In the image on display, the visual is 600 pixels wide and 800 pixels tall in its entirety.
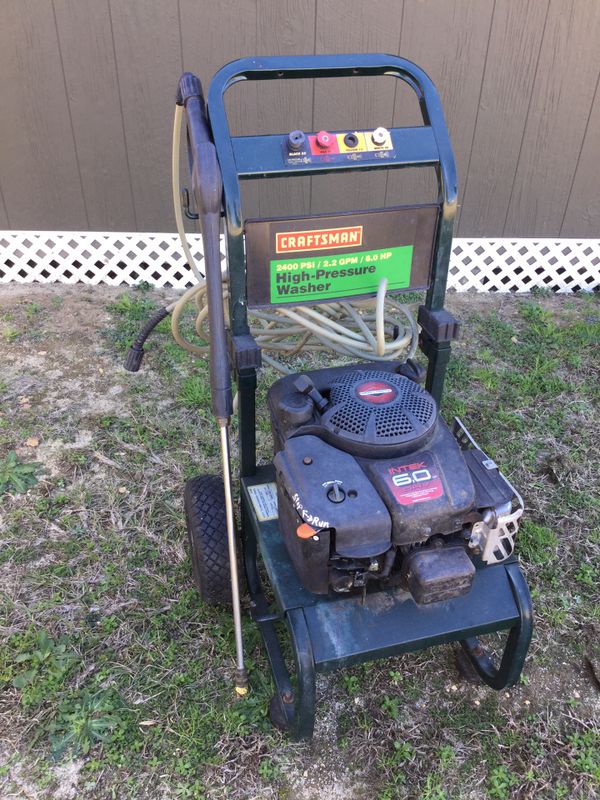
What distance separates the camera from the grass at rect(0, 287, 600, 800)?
180 cm

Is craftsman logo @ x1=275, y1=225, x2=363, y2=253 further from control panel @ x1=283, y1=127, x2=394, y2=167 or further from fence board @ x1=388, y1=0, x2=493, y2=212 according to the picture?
fence board @ x1=388, y1=0, x2=493, y2=212

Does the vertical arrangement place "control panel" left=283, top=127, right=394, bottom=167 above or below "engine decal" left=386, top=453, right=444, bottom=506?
above

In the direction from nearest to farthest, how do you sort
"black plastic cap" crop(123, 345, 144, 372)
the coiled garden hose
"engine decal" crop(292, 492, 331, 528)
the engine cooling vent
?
"engine decal" crop(292, 492, 331, 528) < the engine cooling vent < the coiled garden hose < "black plastic cap" crop(123, 345, 144, 372)

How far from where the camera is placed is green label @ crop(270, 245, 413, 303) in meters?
1.73

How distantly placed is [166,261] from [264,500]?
272cm

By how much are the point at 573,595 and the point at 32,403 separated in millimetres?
2581

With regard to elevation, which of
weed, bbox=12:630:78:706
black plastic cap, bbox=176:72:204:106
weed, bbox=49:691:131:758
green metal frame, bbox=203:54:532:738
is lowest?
weed, bbox=49:691:131:758

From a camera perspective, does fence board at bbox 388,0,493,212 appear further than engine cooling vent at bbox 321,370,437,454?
Yes

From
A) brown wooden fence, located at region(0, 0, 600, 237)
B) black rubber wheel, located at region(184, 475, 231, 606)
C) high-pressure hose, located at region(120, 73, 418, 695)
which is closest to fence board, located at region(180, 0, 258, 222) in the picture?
brown wooden fence, located at region(0, 0, 600, 237)

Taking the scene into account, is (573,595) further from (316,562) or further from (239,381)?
(239,381)

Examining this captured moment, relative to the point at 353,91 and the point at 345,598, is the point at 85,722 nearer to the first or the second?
the point at 345,598

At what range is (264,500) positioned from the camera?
6.37ft

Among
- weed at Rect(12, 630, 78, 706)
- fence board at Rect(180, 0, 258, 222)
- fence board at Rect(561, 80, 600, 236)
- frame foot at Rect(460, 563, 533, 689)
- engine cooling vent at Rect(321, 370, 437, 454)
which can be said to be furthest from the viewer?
fence board at Rect(561, 80, 600, 236)

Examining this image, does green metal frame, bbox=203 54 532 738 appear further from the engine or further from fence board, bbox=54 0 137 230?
fence board, bbox=54 0 137 230
